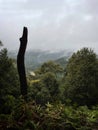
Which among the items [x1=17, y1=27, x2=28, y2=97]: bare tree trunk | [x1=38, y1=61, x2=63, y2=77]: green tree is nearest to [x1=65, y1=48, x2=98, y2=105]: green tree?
[x1=17, y1=27, x2=28, y2=97]: bare tree trunk

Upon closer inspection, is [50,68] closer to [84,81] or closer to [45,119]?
[84,81]

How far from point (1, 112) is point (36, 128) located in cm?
182

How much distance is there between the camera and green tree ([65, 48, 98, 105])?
31016mm

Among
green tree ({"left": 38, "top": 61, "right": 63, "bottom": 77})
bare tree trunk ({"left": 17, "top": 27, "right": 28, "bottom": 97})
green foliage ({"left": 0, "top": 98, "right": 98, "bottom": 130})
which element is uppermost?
green tree ({"left": 38, "top": 61, "right": 63, "bottom": 77})

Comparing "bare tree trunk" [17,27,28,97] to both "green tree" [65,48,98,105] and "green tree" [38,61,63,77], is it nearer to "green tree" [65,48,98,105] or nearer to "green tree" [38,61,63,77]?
"green tree" [65,48,98,105]

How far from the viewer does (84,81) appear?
3123 cm

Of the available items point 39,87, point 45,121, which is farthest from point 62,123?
point 39,87

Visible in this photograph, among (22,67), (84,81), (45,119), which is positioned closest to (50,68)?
(84,81)

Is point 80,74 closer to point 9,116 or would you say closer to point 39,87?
point 39,87

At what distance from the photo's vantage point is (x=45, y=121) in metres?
10.6

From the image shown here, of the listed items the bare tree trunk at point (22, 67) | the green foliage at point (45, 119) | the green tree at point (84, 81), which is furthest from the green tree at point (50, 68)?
the green foliage at point (45, 119)

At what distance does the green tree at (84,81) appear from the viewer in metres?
31.0

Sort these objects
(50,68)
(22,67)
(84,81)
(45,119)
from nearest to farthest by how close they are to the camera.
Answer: (45,119) < (22,67) < (84,81) < (50,68)

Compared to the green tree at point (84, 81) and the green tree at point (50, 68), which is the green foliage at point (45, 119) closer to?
the green tree at point (84, 81)
